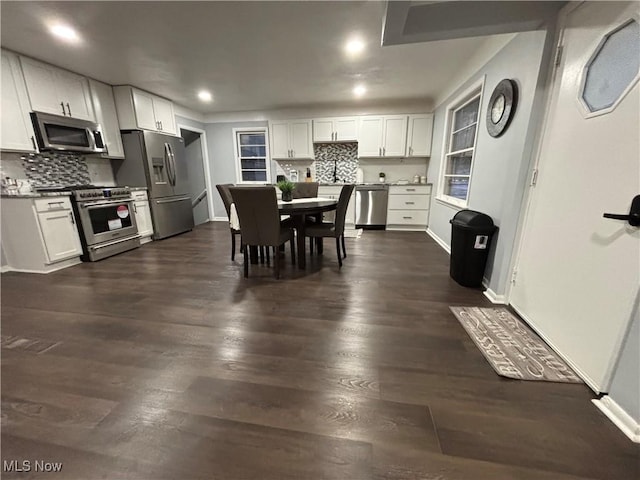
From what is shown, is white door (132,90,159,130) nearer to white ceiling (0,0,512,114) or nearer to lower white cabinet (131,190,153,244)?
white ceiling (0,0,512,114)

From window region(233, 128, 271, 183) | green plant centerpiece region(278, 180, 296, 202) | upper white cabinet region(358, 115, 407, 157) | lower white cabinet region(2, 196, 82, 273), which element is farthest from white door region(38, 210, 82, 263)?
upper white cabinet region(358, 115, 407, 157)

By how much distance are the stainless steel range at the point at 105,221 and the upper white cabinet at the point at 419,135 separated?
5024mm

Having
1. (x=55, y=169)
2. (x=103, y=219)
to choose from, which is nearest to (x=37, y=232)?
(x=103, y=219)

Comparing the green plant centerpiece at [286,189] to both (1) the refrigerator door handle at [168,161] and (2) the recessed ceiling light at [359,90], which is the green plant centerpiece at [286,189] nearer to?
(2) the recessed ceiling light at [359,90]

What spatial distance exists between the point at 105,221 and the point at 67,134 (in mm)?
1183

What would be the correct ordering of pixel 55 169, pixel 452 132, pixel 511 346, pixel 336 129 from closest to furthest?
pixel 511 346, pixel 55 169, pixel 452 132, pixel 336 129

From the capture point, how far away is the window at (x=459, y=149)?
10.8ft

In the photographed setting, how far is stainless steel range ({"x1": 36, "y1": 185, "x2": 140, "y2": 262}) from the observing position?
10.6ft

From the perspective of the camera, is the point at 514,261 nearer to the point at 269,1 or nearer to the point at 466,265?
the point at 466,265

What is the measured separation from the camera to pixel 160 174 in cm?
446

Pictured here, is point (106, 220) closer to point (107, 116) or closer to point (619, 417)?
point (107, 116)

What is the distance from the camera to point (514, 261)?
2.12 metres

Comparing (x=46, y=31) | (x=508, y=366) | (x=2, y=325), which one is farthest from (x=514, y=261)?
(x=46, y=31)

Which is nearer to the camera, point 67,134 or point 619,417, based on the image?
point 619,417
